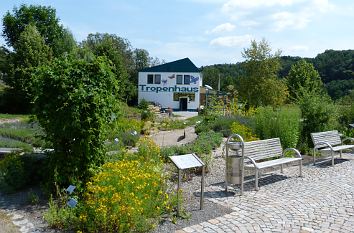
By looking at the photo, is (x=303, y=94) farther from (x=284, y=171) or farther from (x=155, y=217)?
Result: (x=155, y=217)

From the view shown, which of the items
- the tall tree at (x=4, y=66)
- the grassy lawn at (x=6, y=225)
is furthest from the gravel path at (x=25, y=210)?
the tall tree at (x=4, y=66)

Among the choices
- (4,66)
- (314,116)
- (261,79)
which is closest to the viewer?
(314,116)

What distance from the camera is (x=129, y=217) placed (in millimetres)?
4730

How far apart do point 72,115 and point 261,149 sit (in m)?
4.16

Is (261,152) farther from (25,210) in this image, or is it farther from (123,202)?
(25,210)

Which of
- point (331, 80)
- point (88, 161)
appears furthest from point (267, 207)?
point (331, 80)

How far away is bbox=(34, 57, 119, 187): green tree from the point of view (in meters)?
6.17

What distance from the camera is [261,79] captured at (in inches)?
1026

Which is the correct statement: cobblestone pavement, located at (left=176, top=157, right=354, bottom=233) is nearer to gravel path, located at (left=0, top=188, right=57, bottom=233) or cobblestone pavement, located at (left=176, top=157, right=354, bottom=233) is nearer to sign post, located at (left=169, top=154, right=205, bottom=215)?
sign post, located at (left=169, top=154, right=205, bottom=215)

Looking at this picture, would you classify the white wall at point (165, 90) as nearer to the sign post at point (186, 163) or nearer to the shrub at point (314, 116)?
the shrub at point (314, 116)

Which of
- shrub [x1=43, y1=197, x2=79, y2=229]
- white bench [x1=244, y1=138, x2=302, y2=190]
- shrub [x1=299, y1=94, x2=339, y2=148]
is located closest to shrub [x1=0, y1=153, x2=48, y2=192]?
shrub [x1=43, y1=197, x2=79, y2=229]

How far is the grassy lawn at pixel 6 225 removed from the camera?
500cm

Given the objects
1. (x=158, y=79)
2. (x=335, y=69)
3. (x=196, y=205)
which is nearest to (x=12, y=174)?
(x=196, y=205)

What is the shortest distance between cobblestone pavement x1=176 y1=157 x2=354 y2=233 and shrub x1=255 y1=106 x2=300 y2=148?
2107mm
